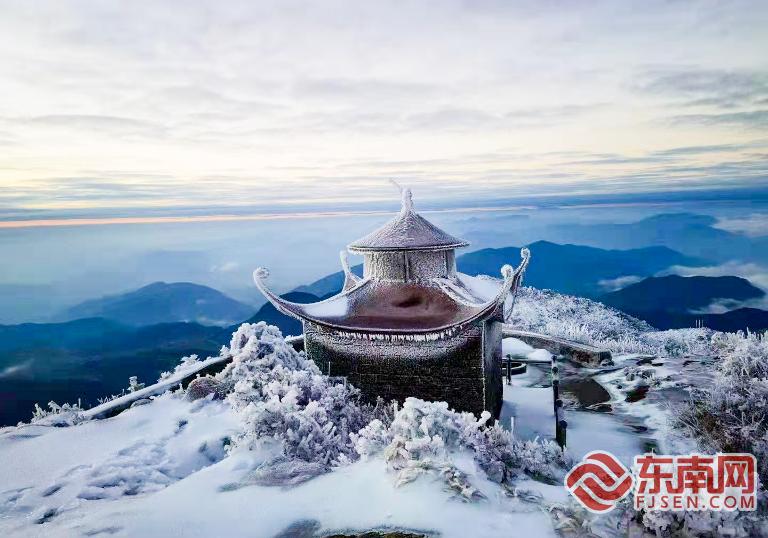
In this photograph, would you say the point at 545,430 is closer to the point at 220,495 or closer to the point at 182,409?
the point at 220,495

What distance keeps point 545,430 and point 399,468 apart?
16.6 feet

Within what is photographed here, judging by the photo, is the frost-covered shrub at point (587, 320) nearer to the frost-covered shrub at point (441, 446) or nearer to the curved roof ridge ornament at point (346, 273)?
the curved roof ridge ornament at point (346, 273)

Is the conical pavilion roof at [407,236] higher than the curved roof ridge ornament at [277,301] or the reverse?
higher

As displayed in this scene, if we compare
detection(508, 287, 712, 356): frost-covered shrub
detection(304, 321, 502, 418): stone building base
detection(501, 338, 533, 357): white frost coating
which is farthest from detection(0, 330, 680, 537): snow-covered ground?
detection(508, 287, 712, 356): frost-covered shrub

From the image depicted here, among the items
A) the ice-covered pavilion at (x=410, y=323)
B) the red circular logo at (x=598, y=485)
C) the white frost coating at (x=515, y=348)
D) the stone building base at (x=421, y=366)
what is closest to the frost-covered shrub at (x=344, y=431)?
the stone building base at (x=421, y=366)

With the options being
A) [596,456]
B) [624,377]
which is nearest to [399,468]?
[596,456]

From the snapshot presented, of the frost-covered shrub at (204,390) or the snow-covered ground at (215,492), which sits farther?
the frost-covered shrub at (204,390)

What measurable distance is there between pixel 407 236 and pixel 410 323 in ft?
6.27

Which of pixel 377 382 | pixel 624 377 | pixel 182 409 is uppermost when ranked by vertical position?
pixel 377 382

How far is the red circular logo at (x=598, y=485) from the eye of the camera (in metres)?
5.27

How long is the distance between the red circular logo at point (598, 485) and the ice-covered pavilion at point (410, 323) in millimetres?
3167

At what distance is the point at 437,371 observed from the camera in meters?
9.47

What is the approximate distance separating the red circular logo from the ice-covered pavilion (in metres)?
3.17

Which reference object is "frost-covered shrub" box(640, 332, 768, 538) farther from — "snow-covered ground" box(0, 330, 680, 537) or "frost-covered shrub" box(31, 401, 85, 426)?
"frost-covered shrub" box(31, 401, 85, 426)
